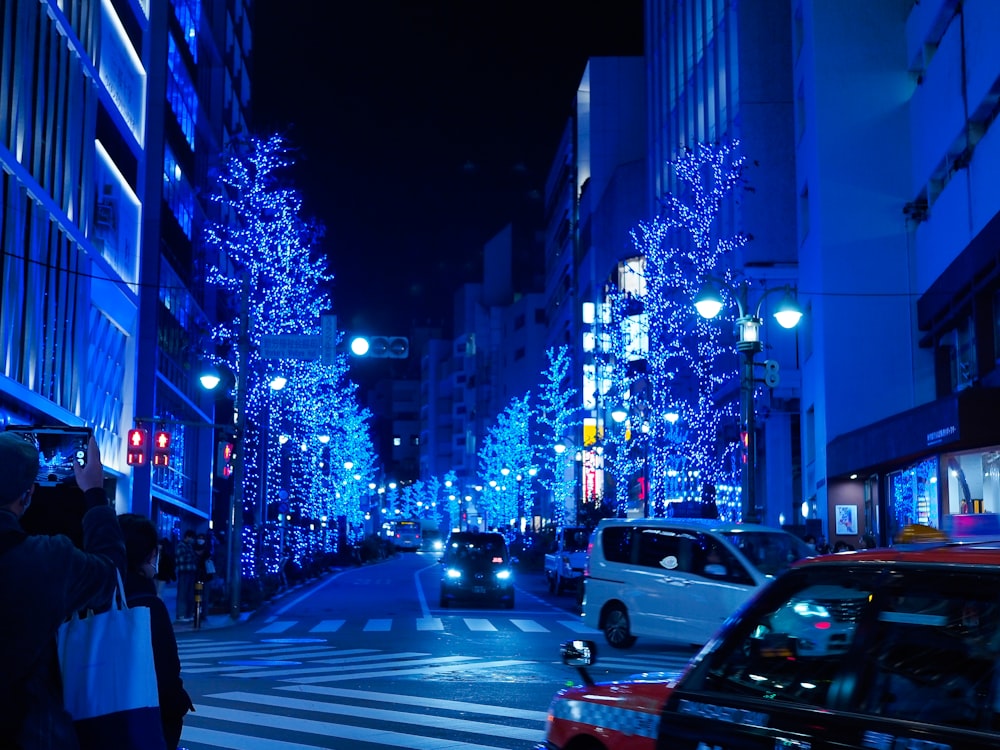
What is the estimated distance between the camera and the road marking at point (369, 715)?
10953 mm

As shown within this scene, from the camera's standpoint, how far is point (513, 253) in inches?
5581

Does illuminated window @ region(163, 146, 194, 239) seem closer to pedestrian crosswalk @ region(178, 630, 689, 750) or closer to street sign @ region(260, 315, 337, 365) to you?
street sign @ region(260, 315, 337, 365)

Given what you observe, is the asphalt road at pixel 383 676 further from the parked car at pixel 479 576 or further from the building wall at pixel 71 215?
the building wall at pixel 71 215

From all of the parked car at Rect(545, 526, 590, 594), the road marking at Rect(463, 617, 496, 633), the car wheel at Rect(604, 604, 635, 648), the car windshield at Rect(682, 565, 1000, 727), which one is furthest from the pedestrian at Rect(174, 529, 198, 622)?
the car windshield at Rect(682, 565, 1000, 727)

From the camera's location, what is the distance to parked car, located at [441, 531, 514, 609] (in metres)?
31.4

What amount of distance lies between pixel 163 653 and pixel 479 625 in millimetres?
20094

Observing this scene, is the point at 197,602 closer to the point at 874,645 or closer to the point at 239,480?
the point at 239,480

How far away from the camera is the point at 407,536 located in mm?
119812

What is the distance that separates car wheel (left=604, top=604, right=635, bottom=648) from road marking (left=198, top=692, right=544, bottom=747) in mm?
Result: 6718

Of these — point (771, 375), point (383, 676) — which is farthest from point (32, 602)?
point (771, 375)

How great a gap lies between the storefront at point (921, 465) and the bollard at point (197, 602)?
13527 millimetres

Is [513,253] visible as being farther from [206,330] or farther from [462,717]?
[462,717]

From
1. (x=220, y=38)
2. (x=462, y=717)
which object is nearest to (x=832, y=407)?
(x=462, y=717)

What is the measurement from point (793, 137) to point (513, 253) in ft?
322
